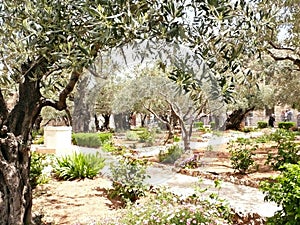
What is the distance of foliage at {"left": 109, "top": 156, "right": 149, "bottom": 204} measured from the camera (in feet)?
21.2

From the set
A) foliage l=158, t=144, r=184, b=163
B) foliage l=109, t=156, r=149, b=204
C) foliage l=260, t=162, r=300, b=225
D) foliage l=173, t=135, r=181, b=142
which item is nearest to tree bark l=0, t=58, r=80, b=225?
foliage l=260, t=162, r=300, b=225

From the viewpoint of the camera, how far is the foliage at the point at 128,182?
6.45 metres

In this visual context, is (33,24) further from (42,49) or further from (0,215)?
(0,215)

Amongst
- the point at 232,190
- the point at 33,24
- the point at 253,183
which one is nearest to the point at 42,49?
the point at 33,24

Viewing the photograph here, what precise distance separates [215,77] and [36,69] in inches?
65.9

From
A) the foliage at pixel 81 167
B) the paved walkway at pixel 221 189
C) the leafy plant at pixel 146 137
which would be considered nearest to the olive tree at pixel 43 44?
the paved walkway at pixel 221 189

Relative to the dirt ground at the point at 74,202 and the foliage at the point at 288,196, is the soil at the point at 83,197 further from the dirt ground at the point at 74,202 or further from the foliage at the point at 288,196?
the foliage at the point at 288,196

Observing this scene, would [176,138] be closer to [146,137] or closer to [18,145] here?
[146,137]

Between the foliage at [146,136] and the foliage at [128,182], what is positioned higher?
the foliage at [146,136]

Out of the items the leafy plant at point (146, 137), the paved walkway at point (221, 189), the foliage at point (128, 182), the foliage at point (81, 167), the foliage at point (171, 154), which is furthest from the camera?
the leafy plant at point (146, 137)

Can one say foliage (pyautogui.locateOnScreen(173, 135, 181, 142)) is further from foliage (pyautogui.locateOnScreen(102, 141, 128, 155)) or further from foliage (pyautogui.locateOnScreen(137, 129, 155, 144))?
foliage (pyautogui.locateOnScreen(102, 141, 128, 155))

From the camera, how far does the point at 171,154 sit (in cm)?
1124

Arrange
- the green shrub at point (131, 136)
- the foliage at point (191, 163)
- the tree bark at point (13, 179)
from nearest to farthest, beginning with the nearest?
1. the tree bark at point (13, 179)
2. the foliage at point (191, 163)
3. the green shrub at point (131, 136)

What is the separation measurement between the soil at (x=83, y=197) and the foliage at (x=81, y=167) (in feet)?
0.57
